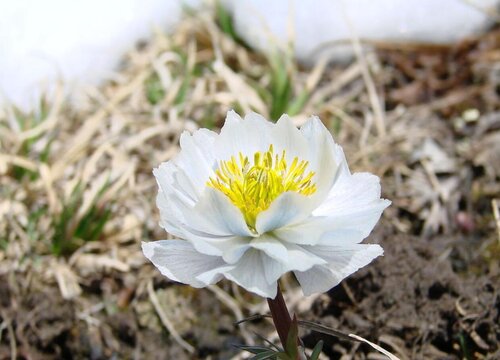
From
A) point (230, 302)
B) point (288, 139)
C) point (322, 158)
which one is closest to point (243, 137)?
point (288, 139)

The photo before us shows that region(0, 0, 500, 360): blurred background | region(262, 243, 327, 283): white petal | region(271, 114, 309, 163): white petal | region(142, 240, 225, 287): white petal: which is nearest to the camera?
region(262, 243, 327, 283): white petal

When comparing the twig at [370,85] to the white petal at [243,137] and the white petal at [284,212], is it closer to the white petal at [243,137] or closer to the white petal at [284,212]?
the white petal at [243,137]

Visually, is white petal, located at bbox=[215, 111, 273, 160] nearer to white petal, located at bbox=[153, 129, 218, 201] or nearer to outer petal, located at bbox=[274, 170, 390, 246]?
white petal, located at bbox=[153, 129, 218, 201]

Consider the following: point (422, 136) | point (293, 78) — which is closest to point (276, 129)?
point (422, 136)

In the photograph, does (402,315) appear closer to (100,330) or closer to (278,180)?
(278,180)

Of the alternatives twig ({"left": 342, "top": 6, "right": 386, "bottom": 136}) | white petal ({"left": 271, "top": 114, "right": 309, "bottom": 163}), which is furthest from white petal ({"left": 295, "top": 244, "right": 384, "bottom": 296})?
twig ({"left": 342, "top": 6, "right": 386, "bottom": 136})

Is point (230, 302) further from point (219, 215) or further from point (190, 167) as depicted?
point (219, 215)

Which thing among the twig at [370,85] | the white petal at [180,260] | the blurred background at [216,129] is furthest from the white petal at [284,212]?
the twig at [370,85]
